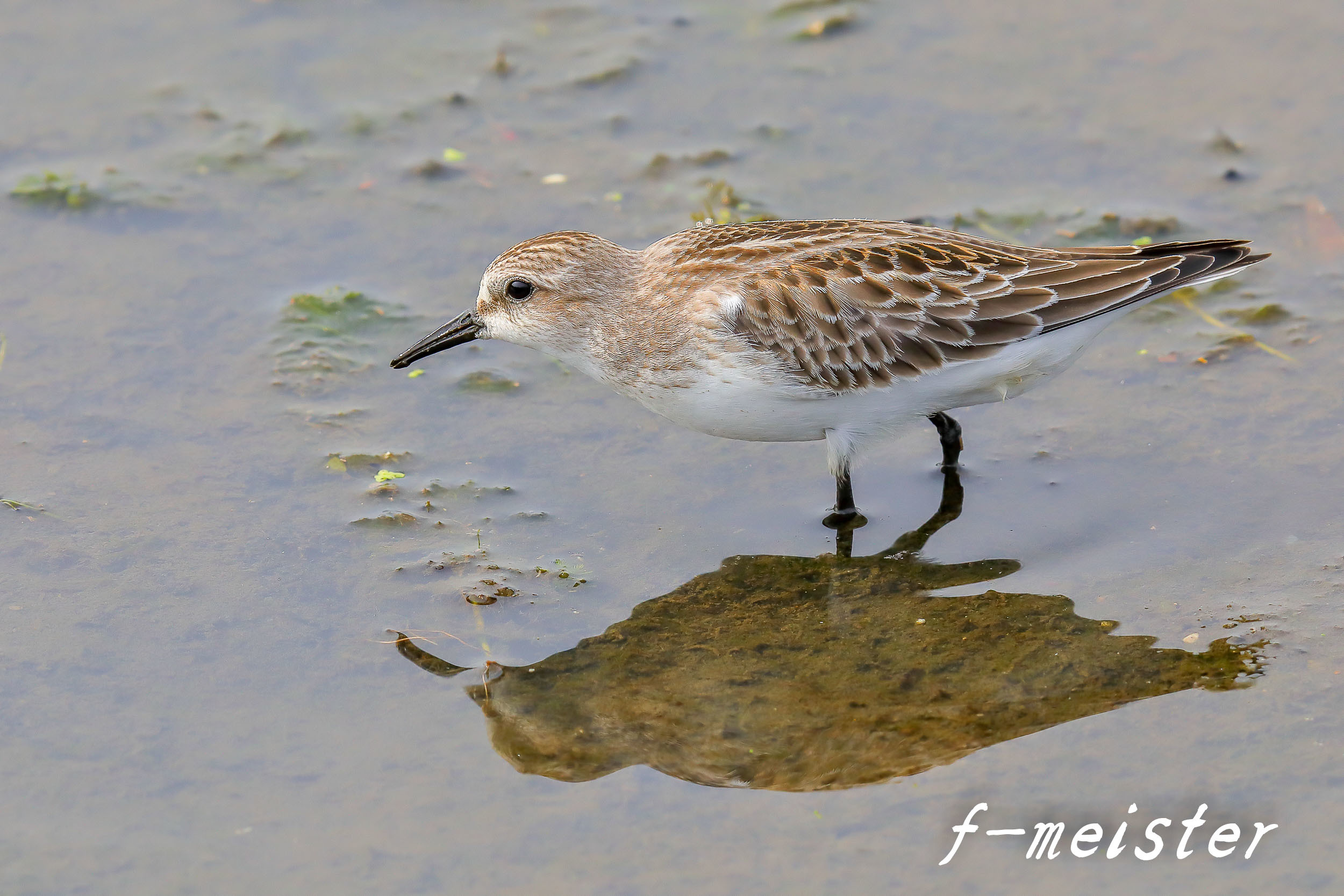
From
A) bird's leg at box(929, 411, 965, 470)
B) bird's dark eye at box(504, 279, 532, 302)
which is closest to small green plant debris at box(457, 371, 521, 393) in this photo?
bird's dark eye at box(504, 279, 532, 302)

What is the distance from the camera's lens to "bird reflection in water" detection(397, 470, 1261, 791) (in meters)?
6.79

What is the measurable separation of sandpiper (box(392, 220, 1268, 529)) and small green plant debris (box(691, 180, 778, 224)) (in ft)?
8.12

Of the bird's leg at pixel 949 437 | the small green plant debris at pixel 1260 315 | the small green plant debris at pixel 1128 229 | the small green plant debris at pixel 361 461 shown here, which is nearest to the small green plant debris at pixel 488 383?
the small green plant debris at pixel 361 461

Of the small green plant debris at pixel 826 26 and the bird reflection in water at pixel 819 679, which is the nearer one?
the bird reflection in water at pixel 819 679

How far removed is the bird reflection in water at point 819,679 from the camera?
267 inches

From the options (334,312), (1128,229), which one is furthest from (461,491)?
(1128,229)

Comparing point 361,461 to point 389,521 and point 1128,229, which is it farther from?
point 1128,229

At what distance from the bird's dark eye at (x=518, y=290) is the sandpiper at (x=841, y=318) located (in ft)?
0.19

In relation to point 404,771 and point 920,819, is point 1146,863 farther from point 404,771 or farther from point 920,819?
point 404,771

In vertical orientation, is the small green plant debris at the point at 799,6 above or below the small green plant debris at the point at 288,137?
above

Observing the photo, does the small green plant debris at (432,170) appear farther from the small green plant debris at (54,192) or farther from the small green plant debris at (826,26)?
the small green plant debris at (826,26)

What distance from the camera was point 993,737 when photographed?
22.4 feet

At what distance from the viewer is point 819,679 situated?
23.7ft

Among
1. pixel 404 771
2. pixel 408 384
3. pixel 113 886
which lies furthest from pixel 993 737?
pixel 408 384
